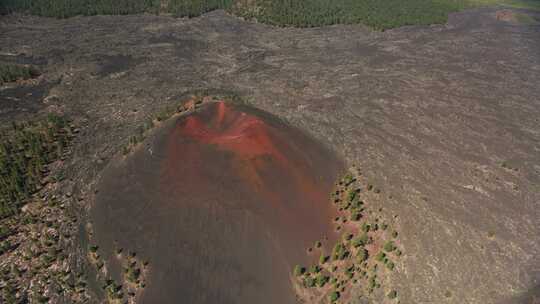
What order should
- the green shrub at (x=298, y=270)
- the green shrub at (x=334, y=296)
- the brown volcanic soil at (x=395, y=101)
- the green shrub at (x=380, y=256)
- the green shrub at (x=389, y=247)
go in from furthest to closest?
the brown volcanic soil at (x=395, y=101) → the green shrub at (x=389, y=247) → the green shrub at (x=380, y=256) → the green shrub at (x=298, y=270) → the green shrub at (x=334, y=296)

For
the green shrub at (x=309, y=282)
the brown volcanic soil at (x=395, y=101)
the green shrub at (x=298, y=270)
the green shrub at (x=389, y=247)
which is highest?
the brown volcanic soil at (x=395, y=101)

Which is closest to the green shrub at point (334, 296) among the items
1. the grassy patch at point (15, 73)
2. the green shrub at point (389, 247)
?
the green shrub at point (389, 247)

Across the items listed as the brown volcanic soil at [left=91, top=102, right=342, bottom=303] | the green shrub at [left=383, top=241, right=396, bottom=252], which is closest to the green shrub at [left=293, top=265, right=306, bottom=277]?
the brown volcanic soil at [left=91, top=102, right=342, bottom=303]

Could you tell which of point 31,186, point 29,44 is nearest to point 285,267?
point 31,186

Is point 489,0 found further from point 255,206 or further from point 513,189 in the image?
point 255,206

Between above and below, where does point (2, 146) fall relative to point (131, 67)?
below

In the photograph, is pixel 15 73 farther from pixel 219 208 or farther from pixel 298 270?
pixel 298 270

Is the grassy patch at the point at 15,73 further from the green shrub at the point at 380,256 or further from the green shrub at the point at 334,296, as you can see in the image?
the green shrub at the point at 380,256
